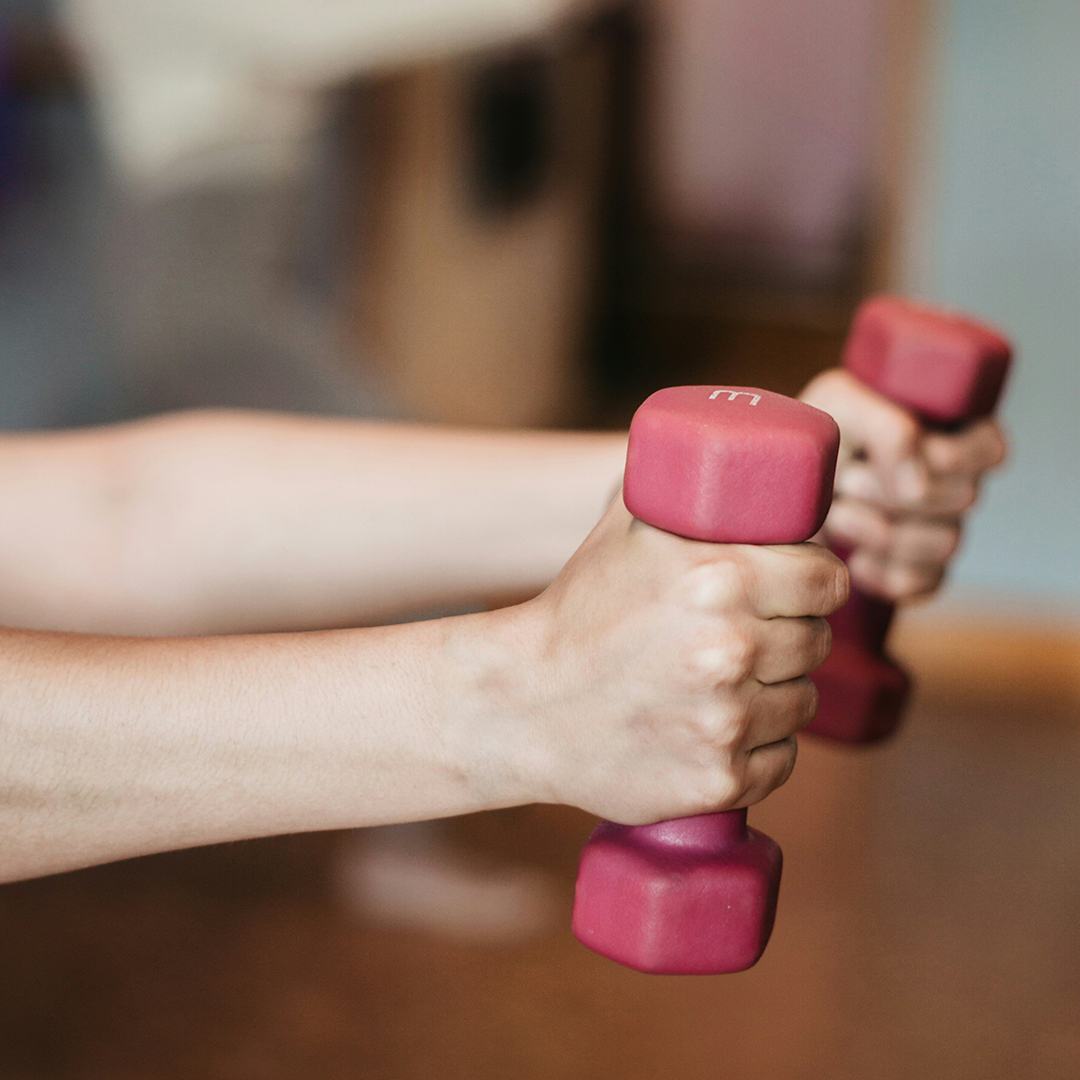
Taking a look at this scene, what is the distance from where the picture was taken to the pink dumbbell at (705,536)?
0.51 metres

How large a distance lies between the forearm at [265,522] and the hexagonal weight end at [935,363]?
0.72ft

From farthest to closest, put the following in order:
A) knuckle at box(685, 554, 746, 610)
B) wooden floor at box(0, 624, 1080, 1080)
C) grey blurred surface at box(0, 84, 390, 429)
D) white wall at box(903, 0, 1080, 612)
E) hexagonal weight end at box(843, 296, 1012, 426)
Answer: grey blurred surface at box(0, 84, 390, 429)
white wall at box(903, 0, 1080, 612)
wooden floor at box(0, 624, 1080, 1080)
hexagonal weight end at box(843, 296, 1012, 426)
knuckle at box(685, 554, 746, 610)

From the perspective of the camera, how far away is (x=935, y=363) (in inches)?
33.1

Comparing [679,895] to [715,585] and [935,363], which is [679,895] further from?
[935,363]

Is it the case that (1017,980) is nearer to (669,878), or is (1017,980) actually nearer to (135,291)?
(669,878)

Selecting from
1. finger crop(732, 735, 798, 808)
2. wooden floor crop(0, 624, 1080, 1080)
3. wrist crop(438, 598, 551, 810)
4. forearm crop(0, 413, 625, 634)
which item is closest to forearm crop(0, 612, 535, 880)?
wrist crop(438, 598, 551, 810)

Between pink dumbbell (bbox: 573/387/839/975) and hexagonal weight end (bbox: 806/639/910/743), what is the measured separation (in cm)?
30

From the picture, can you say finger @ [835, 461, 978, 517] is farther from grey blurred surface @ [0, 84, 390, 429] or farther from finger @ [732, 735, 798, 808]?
grey blurred surface @ [0, 84, 390, 429]

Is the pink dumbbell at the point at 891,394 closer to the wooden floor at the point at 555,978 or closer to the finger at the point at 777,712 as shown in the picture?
the finger at the point at 777,712

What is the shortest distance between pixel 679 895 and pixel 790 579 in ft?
0.55

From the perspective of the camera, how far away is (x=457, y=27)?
270 cm

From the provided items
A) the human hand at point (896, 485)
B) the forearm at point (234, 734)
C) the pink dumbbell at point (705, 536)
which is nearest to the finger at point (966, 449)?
the human hand at point (896, 485)

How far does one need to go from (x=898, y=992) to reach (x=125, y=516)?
3.22 ft

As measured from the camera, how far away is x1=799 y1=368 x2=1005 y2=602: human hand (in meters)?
0.87
